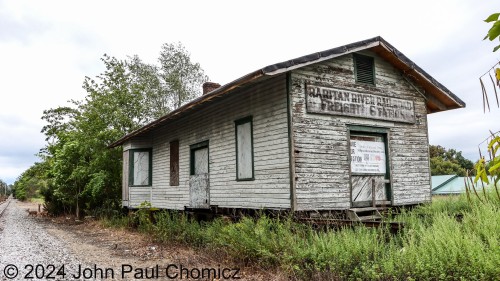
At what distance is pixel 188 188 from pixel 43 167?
22068 mm

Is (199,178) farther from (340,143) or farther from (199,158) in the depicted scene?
(340,143)

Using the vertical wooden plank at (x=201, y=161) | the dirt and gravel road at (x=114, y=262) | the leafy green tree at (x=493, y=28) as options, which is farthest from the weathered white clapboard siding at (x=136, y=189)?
the leafy green tree at (x=493, y=28)

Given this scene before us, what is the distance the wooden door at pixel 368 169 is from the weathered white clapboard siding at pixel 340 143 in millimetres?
256

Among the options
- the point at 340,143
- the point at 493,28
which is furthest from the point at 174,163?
the point at 493,28

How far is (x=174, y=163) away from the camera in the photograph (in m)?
15.3

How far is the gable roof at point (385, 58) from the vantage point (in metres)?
9.14

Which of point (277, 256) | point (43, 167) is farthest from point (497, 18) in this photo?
point (43, 167)

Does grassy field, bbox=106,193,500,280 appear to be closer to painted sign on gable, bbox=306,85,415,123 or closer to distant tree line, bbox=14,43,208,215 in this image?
painted sign on gable, bbox=306,85,415,123

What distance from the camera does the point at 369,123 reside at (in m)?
11.1

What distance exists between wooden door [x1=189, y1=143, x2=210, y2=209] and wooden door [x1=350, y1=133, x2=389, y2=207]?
465cm

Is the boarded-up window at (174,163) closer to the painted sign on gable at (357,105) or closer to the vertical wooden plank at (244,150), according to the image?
the vertical wooden plank at (244,150)

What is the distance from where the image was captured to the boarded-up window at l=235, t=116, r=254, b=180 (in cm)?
1091

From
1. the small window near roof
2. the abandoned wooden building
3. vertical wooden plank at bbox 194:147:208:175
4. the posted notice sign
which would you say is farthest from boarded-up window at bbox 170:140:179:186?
the small window near roof

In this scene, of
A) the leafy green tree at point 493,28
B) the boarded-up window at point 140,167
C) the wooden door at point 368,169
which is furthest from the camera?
the boarded-up window at point 140,167
